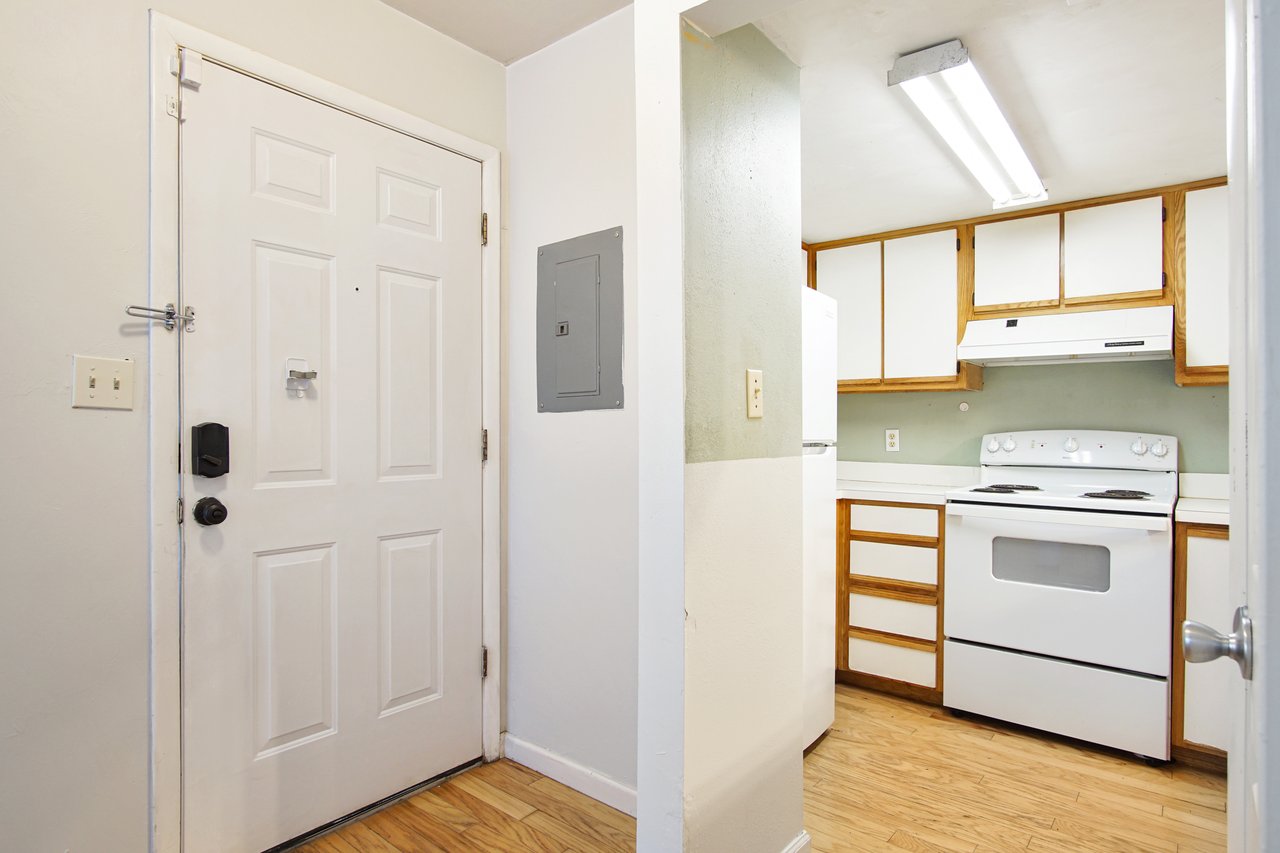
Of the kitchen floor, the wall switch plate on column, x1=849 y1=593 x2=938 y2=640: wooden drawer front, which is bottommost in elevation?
the kitchen floor

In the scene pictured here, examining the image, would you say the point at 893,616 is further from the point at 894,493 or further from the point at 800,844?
the point at 800,844

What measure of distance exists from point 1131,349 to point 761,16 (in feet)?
6.96

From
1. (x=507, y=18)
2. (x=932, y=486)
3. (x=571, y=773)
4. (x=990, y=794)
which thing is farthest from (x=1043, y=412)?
(x=507, y=18)

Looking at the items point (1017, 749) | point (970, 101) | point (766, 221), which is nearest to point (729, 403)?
point (766, 221)

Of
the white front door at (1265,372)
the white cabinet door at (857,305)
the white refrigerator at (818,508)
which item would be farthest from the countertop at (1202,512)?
the white front door at (1265,372)

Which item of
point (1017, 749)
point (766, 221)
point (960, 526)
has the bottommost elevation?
point (1017, 749)

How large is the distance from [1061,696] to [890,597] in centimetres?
72

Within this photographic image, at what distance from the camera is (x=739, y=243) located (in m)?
1.59

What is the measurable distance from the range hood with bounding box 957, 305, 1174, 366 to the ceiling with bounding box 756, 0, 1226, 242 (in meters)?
0.52

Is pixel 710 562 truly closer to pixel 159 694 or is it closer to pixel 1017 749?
pixel 159 694

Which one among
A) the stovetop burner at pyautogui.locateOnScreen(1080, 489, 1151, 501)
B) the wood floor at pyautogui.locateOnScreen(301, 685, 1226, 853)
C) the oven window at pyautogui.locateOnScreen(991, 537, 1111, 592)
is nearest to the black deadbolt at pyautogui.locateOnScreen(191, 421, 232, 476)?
the wood floor at pyautogui.locateOnScreen(301, 685, 1226, 853)

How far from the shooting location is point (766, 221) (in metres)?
1.70

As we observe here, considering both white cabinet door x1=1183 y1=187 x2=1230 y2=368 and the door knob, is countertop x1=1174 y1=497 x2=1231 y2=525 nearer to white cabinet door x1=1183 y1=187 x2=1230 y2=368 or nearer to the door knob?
white cabinet door x1=1183 y1=187 x2=1230 y2=368

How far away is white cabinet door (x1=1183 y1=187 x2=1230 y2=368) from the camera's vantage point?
8.48 ft
